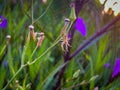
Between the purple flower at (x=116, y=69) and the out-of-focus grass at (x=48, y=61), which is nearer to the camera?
the out-of-focus grass at (x=48, y=61)

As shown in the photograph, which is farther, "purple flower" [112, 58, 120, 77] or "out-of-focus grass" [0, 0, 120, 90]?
Result: "purple flower" [112, 58, 120, 77]

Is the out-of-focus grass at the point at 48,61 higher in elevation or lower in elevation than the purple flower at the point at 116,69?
higher

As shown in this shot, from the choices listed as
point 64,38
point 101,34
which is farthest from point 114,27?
point 64,38

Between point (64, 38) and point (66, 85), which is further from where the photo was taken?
point (66, 85)

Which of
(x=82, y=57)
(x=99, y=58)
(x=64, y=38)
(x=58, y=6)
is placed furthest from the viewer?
(x=82, y=57)

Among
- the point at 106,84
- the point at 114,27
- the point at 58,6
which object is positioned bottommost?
the point at 106,84

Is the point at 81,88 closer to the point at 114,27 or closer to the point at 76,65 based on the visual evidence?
the point at 76,65

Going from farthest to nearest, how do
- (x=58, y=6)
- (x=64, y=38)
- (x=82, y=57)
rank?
(x=82, y=57) → (x=58, y=6) → (x=64, y=38)

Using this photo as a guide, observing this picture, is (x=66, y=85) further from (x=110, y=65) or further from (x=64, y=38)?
(x=64, y=38)

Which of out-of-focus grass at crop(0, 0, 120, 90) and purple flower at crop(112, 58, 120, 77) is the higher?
out-of-focus grass at crop(0, 0, 120, 90)

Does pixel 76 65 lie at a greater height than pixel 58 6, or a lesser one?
lesser

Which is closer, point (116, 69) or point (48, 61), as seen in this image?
point (116, 69)
